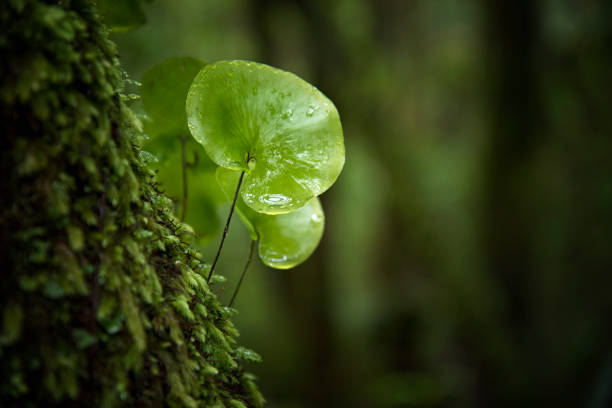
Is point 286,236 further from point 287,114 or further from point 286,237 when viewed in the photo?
point 287,114

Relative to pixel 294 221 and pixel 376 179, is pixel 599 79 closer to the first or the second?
pixel 376 179

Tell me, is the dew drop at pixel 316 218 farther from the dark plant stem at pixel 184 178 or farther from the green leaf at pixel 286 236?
the dark plant stem at pixel 184 178

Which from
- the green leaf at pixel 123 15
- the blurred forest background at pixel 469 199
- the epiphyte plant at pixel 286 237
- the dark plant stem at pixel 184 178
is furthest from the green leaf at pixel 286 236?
the blurred forest background at pixel 469 199

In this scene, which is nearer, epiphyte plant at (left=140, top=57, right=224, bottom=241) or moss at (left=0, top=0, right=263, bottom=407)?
moss at (left=0, top=0, right=263, bottom=407)

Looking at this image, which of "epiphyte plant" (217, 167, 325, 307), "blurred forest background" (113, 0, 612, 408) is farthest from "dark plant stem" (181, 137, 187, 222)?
"blurred forest background" (113, 0, 612, 408)

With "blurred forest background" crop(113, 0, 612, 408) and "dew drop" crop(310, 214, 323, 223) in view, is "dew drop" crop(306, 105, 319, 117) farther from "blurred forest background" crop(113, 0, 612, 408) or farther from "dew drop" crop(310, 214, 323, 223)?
"blurred forest background" crop(113, 0, 612, 408)
